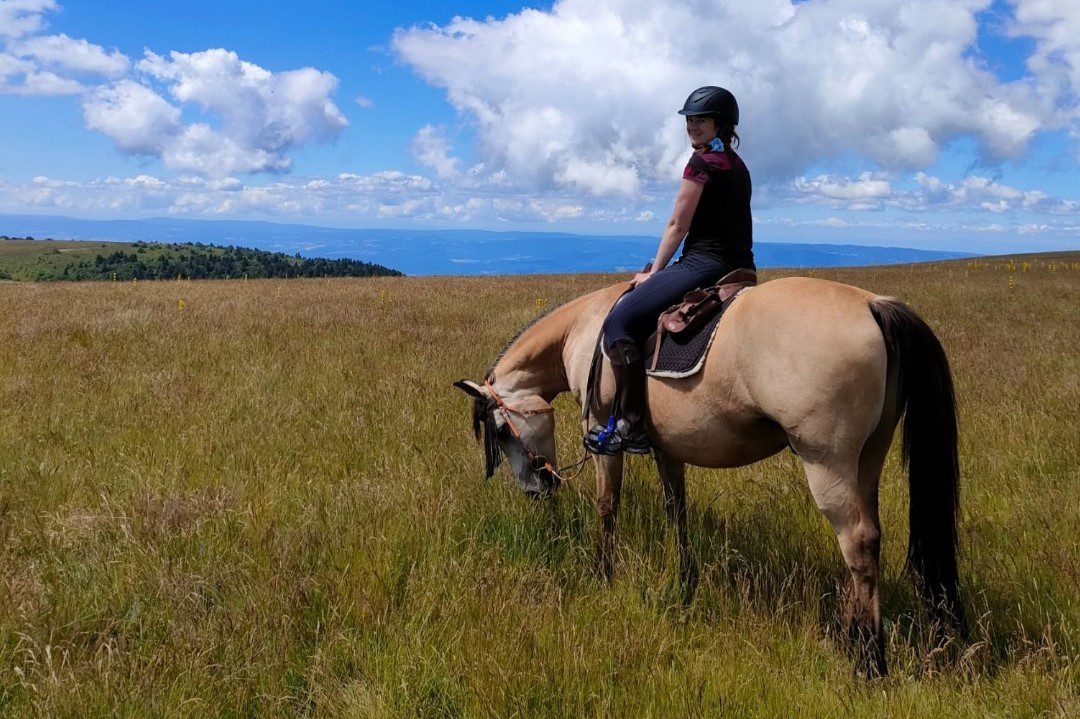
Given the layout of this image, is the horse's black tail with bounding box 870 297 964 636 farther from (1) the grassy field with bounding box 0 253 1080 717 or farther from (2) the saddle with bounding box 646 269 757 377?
(2) the saddle with bounding box 646 269 757 377

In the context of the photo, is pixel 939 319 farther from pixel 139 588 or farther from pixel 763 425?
pixel 139 588

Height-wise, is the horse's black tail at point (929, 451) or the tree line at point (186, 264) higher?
the tree line at point (186, 264)

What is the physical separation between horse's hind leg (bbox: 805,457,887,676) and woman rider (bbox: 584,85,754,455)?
1.17 m

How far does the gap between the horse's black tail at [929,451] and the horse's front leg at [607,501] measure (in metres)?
1.75

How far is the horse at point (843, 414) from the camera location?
328cm

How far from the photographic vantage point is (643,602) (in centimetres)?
383

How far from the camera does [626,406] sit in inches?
162

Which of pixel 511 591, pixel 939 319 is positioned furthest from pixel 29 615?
pixel 939 319

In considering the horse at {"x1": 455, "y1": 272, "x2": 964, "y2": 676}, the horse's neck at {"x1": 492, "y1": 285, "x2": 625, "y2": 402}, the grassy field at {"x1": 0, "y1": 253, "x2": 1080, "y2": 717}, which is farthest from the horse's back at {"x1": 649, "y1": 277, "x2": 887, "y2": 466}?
the horse's neck at {"x1": 492, "y1": 285, "x2": 625, "y2": 402}

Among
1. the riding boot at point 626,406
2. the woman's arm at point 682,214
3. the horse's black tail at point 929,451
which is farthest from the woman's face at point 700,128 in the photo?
the horse's black tail at point 929,451

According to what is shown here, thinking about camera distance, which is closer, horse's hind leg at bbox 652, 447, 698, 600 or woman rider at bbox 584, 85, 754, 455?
woman rider at bbox 584, 85, 754, 455

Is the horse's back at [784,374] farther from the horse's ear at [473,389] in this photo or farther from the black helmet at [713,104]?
the horse's ear at [473,389]

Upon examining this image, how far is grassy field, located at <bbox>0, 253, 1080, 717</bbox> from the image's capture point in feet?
9.44

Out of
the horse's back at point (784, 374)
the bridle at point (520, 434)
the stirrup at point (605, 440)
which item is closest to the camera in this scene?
the horse's back at point (784, 374)
